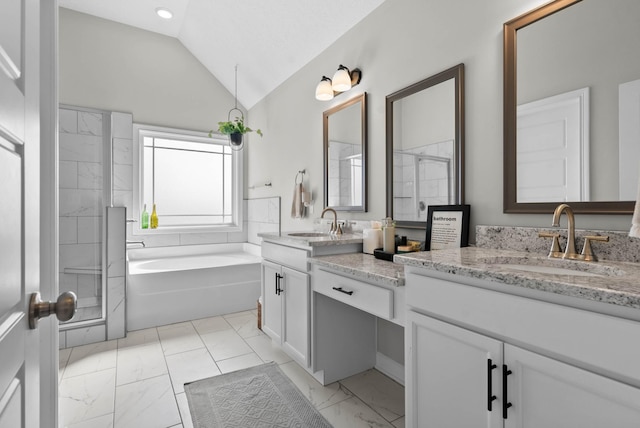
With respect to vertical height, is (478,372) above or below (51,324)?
below

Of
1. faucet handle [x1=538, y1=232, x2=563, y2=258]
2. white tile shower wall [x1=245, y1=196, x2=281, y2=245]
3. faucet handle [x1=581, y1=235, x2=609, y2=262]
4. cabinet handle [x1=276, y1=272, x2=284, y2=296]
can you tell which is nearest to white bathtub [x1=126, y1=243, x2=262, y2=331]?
white tile shower wall [x1=245, y1=196, x2=281, y2=245]

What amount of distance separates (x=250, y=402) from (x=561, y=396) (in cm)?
156

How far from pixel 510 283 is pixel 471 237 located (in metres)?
0.79

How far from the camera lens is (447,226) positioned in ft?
5.82

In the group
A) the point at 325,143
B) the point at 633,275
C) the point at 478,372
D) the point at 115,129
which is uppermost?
the point at 115,129

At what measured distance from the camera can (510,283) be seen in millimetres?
961

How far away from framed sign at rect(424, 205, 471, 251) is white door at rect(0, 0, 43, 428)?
5.45 feet

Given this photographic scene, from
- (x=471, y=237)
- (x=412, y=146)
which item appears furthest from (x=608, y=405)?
(x=412, y=146)

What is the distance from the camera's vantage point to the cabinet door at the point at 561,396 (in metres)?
0.78

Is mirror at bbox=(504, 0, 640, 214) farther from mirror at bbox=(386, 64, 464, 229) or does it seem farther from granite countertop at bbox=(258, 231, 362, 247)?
granite countertop at bbox=(258, 231, 362, 247)

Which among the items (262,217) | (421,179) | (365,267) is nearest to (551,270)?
(365,267)

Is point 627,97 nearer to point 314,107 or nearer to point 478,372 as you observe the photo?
point 478,372

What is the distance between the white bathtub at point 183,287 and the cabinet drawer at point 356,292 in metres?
1.72

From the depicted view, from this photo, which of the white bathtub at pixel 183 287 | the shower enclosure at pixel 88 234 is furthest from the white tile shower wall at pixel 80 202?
the white bathtub at pixel 183 287
